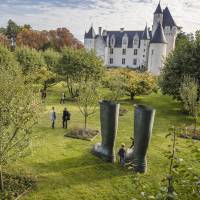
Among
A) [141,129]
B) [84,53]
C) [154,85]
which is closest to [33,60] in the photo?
[84,53]

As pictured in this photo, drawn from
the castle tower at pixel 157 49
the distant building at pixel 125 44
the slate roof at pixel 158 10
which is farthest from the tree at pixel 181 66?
the slate roof at pixel 158 10

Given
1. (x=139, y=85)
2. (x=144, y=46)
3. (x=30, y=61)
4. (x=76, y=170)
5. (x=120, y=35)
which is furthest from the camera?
(x=120, y=35)

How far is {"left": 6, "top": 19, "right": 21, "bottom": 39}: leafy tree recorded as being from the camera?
93.5 metres

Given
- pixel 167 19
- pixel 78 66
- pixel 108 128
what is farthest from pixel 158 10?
pixel 108 128

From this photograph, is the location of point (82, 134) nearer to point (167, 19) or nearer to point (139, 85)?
point (139, 85)

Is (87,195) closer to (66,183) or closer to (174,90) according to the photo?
(66,183)

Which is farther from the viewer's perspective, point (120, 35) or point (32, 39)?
point (120, 35)

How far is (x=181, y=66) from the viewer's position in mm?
29328

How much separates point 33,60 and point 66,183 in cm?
2872

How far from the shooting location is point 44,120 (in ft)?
77.1

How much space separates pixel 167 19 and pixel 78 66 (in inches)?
2019

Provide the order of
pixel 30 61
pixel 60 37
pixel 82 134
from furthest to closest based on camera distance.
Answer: pixel 60 37 → pixel 30 61 → pixel 82 134

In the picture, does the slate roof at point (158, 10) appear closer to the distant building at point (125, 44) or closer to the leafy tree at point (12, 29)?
the distant building at point (125, 44)

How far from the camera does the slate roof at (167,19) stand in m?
76.3
